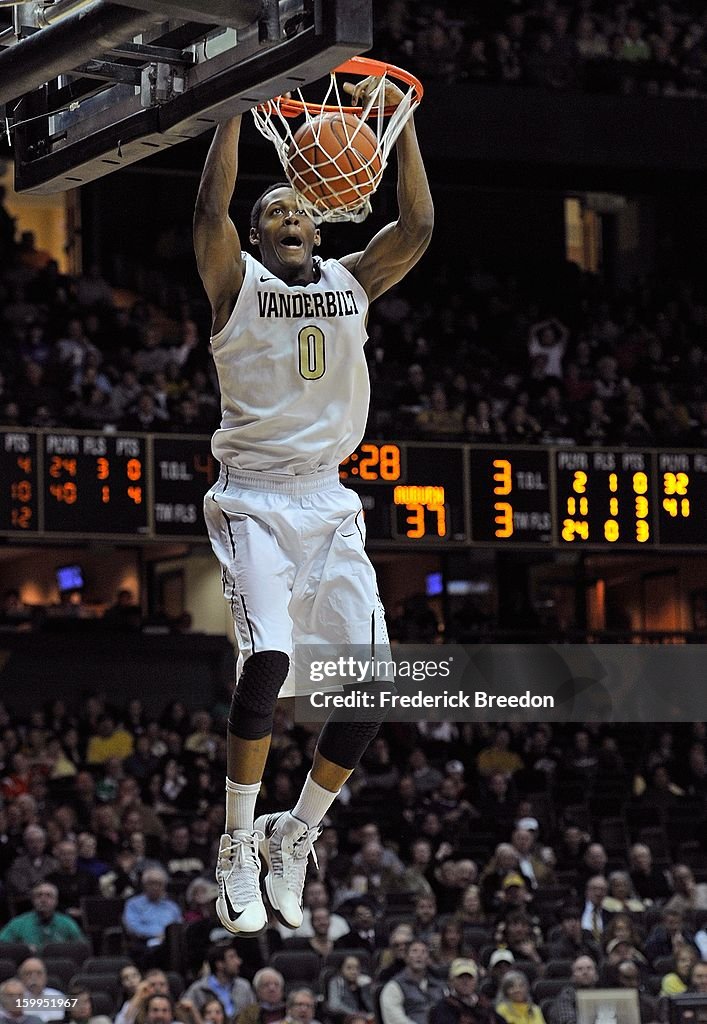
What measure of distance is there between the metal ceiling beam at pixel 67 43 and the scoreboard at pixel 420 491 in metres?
10.8

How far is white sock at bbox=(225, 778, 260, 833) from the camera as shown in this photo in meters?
6.45

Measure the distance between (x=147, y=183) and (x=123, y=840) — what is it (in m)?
12.0

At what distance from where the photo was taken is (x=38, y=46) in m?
5.50

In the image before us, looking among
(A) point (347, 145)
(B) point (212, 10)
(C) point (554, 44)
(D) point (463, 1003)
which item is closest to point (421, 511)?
(D) point (463, 1003)

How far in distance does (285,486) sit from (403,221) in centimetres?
98

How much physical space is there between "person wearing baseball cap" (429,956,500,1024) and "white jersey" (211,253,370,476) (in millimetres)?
7444

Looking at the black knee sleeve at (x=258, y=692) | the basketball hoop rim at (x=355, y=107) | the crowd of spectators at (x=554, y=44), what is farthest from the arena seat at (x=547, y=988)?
the crowd of spectators at (x=554, y=44)

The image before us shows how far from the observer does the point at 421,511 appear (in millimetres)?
17469

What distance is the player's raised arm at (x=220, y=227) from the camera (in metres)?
6.12

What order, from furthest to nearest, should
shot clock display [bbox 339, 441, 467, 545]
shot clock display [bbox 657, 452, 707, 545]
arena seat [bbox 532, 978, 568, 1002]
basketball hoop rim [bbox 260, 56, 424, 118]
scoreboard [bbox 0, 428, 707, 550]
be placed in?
shot clock display [bbox 657, 452, 707, 545] < shot clock display [bbox 339, 441, 467, 545] < scoreboard [bbox 0, 428, 707, 550] < arena seat [bbox 532, 978, 568, 1002] < basketball hoop rim [bbox 260, 56, 424, 118]

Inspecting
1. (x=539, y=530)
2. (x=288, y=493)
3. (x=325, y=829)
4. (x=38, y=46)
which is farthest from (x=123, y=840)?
(x=38, y=46)

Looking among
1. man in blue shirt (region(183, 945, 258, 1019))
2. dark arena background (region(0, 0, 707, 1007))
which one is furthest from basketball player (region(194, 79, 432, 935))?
man in blue shirt (region(183, 945, 258, 1019))

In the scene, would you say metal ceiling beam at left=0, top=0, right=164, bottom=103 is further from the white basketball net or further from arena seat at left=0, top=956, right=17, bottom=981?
arena seat at left=0, top=956, right=17, bottom=981

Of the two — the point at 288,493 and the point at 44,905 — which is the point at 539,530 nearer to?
the point at 44,905
